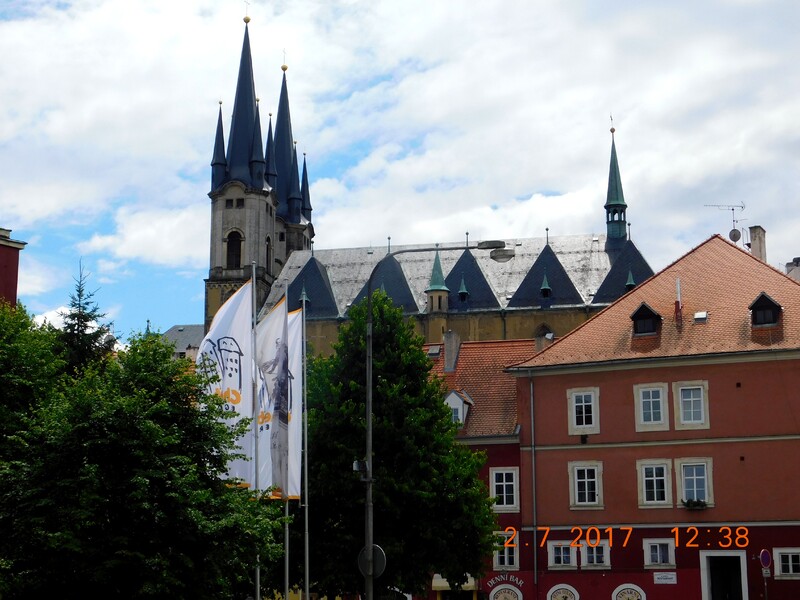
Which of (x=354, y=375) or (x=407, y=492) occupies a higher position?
(x=354, y=375)

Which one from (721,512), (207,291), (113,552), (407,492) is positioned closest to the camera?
(113,552)

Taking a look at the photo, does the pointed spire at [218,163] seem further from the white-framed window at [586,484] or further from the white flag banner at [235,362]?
the white flag banner at [235,362]

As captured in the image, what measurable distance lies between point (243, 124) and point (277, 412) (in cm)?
8060

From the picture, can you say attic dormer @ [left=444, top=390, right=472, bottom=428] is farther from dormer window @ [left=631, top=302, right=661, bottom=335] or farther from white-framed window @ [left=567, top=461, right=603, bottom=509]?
dormer window @ [left=631, top=302, right=661, bottom=335]

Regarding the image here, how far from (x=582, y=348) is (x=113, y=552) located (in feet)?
87.4

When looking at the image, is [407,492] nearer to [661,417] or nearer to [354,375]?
[354,375]

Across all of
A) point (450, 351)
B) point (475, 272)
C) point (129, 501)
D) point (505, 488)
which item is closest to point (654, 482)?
point (505, 488)

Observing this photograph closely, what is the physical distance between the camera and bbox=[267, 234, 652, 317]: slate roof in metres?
101

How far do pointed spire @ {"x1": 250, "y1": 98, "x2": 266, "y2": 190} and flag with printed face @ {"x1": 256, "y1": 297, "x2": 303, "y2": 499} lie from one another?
78112 millimetres

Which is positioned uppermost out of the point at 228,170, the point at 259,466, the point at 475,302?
the point at 228,170

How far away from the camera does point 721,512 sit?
45.9 metres

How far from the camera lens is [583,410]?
162ft

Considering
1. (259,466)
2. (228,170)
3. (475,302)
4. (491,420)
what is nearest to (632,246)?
Answer: (475,302)

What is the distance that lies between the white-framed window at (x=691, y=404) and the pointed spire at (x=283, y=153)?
7770 centimetres
